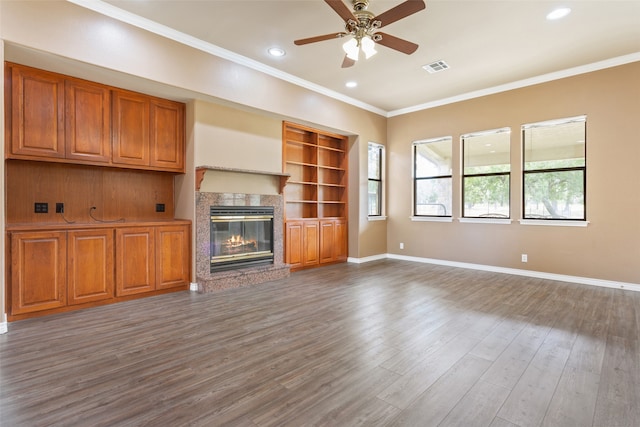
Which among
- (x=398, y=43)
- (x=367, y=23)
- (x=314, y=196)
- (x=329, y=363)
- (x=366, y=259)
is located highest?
(x=367, y=23)

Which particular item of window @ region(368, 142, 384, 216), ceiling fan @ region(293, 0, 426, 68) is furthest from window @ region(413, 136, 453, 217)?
ceiling fan @ region(293, 0, 426, 68)

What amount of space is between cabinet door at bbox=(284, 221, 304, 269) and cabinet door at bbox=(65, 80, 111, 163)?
9.68 ft

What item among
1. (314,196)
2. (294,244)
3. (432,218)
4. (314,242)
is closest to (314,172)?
(314,196)

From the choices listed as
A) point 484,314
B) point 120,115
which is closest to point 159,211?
point 120,115

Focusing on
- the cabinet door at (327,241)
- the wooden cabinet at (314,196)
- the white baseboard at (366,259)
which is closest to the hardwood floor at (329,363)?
the wooden cabinet at (314,196)

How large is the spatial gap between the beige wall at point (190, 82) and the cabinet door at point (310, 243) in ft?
3.05

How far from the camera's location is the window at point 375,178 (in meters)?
7.17

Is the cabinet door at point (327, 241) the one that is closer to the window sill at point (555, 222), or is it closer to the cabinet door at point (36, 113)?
the window sill at point (555, 222)

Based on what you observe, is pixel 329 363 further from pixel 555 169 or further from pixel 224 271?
pixel 555 169

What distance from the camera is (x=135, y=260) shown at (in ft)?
13.2

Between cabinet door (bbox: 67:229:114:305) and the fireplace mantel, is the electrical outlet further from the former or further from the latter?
the fireplace mantel

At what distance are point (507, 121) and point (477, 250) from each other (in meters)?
2.38

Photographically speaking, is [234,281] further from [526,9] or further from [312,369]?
[526,9]

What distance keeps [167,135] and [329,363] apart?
378 cm
